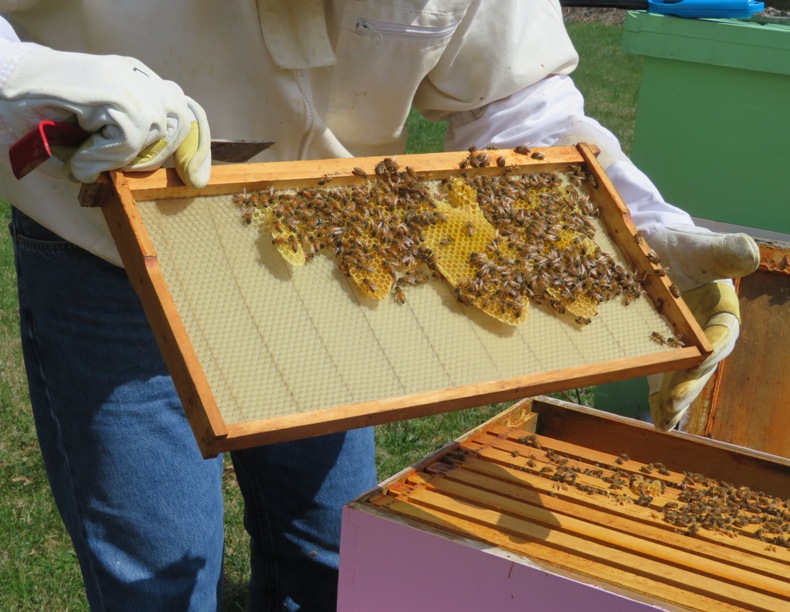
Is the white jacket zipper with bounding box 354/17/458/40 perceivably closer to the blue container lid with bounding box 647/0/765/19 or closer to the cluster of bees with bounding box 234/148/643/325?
the cluster of bees with bounding box 234/148/643/325

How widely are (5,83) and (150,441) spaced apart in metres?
0.81

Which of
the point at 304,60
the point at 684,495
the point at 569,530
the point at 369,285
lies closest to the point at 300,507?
the point at 569,530

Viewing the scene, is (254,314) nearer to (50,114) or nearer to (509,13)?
(50,114)

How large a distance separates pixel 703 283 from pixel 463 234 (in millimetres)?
645

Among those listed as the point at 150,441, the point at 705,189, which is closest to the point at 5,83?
the point at 150,441

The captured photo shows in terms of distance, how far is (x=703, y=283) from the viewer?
91.5 inches

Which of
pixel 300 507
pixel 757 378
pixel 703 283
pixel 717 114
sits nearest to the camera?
pixel 703 283

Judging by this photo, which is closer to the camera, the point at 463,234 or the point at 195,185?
the point at 195,185

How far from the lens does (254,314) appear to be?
179cm

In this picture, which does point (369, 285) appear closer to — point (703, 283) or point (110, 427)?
point (110, 427)

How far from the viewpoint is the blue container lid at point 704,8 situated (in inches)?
149

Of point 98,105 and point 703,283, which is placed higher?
point 98,105

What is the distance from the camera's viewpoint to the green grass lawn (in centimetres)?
336

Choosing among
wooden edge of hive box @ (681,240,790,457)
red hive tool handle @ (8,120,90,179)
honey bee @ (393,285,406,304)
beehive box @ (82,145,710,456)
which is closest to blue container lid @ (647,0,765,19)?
wooden edge of hive box @ (681,240,790,457)
